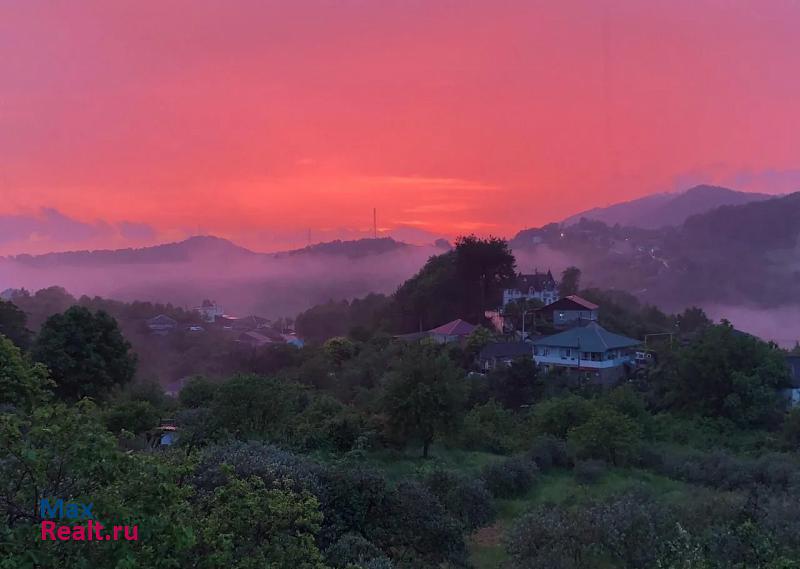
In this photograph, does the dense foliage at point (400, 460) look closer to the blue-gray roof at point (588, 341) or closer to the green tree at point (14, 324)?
the green tree at point (14, 324)

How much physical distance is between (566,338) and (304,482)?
25447 mm

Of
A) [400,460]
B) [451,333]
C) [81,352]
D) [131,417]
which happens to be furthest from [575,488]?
[451,333]

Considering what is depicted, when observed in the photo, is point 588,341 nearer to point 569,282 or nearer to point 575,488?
point 575,488

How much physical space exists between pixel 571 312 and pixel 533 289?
34.3ft

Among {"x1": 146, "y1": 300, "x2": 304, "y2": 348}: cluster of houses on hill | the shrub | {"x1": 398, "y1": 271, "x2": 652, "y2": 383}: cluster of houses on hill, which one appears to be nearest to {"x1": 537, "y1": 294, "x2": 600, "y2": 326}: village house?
{"x1": 398, "y1": 271, "x2": 652, "y2": 383}: cluster of houses on hill

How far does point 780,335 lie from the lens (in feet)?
155

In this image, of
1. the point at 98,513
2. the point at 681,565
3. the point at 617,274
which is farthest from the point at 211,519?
the point at 617,274

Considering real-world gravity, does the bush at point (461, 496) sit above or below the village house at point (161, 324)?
below

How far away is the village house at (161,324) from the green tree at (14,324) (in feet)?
78.8

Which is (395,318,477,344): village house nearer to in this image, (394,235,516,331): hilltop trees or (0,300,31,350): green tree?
(394,235,516,331): hilltop trees

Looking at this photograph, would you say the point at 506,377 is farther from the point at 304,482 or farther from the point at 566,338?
the point at 304,482

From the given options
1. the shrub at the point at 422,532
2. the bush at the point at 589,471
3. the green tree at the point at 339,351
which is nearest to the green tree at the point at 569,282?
the green tree at the point at 339,351

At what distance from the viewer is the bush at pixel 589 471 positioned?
16.3 meters

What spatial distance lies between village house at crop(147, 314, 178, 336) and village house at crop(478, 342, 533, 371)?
2802cm
